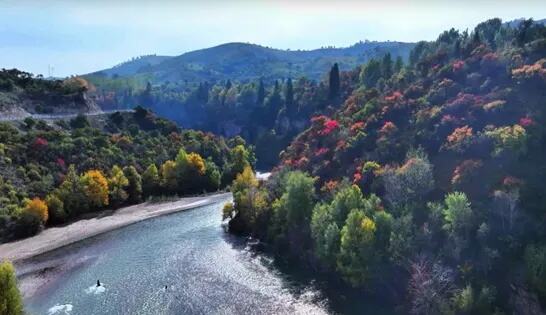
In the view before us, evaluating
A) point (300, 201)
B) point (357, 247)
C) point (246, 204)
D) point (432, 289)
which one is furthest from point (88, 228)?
point (432, 289)

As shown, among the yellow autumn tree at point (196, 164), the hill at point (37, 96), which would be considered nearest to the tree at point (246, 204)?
the yellow autumn tree at point (196, 164)

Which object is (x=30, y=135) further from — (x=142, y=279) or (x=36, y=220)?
(x=142, y=279)

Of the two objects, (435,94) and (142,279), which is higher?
(435,94)

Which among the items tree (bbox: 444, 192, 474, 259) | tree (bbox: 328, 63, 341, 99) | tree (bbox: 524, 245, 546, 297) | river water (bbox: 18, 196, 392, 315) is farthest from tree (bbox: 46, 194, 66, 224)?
tree (bbox: 328, 63, 341, 99)

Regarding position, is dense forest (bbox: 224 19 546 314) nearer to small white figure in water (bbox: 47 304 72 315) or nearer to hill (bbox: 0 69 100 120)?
small white figure in water (bbox: 47 304 72 315)

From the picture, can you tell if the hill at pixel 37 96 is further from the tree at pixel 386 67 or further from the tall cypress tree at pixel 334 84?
the tree at pixel 386 67

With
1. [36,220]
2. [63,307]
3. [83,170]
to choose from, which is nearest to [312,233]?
[63,307]
